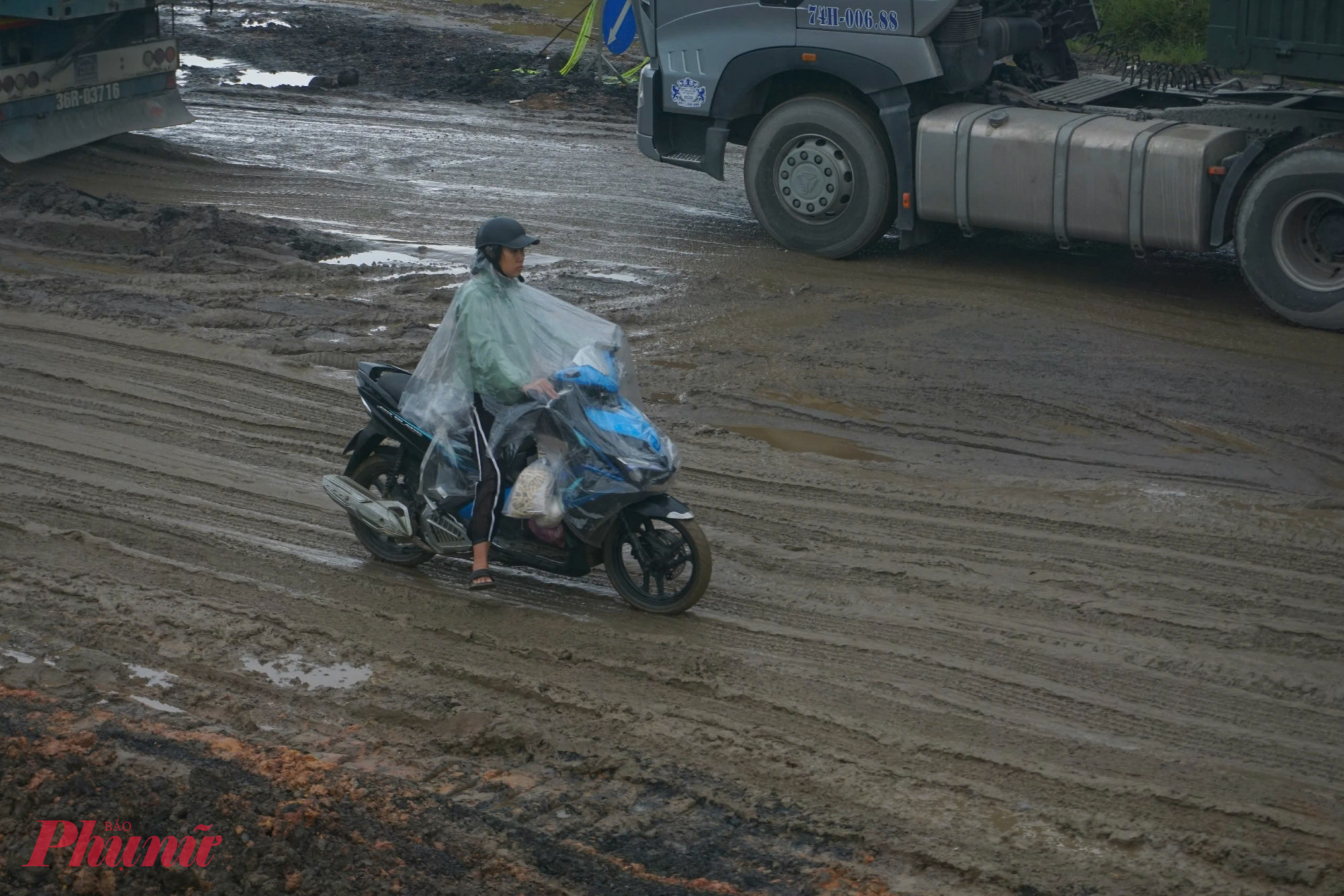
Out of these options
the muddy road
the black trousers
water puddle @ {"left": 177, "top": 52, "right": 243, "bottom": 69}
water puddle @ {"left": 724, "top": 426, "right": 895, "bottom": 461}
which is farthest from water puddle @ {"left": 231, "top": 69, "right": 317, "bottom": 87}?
the black trousers

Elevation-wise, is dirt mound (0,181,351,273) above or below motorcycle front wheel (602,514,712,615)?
above

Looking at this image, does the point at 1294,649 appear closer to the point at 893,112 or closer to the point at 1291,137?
the point at 1291,137

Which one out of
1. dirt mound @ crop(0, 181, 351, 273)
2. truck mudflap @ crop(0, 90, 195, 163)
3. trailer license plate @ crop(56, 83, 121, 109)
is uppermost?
trailer license plate @ crop(56, 83, 121, 109)

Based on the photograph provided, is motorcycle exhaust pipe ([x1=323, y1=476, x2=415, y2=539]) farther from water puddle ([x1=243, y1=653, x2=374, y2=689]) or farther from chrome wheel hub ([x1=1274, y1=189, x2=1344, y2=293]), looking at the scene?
chrome wheel hub ([x1=1274, y1=189, x2=1344, y2=293])

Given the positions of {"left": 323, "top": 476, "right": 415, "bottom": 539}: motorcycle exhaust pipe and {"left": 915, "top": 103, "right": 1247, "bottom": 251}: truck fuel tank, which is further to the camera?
{"left": 915, "top": 103, "right": 1247, "bottom": 251}: truck fuel tank

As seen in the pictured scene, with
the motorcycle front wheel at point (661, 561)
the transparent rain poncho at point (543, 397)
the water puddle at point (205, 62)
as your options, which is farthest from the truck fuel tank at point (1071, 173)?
the water puddle at point (205, 62)

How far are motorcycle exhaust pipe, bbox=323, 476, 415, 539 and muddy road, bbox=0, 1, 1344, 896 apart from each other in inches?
10.9

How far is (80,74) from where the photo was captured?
13.7 metres

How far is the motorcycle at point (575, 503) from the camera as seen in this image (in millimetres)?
5715

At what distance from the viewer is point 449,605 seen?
6.04 m

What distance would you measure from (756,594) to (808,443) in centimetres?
190

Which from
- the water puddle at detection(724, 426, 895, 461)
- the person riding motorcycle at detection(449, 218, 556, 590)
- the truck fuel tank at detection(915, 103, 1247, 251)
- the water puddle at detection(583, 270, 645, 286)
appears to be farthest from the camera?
the water puddle at detection(583, 270, 645, 286)

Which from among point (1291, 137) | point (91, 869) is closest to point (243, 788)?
point (91, 869)

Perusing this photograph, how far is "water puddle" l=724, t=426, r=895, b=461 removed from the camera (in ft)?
24.9
